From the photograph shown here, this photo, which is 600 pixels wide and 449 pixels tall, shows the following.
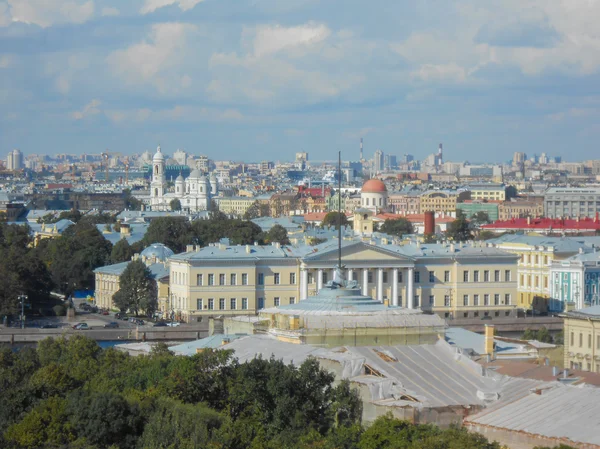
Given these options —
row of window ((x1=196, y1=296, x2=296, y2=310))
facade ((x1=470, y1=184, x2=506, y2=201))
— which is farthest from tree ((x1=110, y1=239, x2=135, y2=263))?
facade ((x1=470, y1=184, x2=506, y2=201))

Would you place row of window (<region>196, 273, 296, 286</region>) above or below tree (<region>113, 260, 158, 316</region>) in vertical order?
above

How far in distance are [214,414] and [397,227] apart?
240 feet

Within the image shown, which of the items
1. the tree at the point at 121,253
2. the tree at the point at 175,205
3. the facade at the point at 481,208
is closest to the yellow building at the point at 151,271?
the tree at the point at 121,253

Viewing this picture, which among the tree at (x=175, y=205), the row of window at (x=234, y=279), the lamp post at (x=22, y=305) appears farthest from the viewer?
the tree at (x=175, y=205)

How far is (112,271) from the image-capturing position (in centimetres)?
6094

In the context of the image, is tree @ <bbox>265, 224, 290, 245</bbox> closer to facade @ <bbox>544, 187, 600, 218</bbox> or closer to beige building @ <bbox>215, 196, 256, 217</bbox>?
facade @ <bbox>544, 187, 600, 218</bbox>

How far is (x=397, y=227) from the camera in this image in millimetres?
92375

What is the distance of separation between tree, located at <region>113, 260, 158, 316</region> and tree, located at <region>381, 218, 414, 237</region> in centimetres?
3456

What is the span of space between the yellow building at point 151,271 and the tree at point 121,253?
8.88 ft

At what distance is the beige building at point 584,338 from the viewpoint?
1336 inches

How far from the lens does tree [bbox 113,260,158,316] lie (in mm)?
55938

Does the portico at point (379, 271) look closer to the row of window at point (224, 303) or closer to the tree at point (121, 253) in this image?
the row of window at point (224, 303)

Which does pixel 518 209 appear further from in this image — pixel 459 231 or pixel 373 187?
pixel 459 231

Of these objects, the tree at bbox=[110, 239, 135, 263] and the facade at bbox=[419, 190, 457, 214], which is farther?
the facade at bbox=[419, 190, 457, 214]
